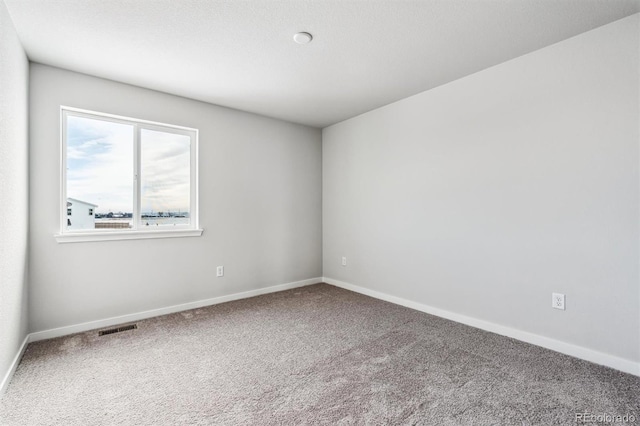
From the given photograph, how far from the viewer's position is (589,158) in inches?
88.7

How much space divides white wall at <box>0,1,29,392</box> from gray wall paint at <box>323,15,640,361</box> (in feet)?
10.9

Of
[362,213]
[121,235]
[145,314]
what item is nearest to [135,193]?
[121,235]

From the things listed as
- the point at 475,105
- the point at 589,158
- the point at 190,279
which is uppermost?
the point at 475,105

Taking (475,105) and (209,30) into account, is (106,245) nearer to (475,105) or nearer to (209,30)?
(209,30)

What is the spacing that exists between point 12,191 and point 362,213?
3337mm

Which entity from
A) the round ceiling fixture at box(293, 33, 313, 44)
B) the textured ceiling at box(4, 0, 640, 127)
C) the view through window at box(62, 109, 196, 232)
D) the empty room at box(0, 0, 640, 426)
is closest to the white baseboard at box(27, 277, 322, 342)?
the empty room at box(0, 0, 640, 426)

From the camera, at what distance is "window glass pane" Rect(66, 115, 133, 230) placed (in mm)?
2867

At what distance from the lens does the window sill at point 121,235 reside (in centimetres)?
276

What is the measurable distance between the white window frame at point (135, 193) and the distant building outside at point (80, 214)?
0.14 ft

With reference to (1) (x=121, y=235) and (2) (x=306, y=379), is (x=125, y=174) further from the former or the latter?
(2) (x=306, y=379)

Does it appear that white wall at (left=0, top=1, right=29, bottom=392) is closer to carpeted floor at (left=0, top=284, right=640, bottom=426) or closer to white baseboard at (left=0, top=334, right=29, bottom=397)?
white baseboard at (left=0, top=334, right=29, bottom=397)

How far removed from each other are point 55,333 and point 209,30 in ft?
9.37

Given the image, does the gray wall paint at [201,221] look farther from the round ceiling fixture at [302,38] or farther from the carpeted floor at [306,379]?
the round ceiling fixture at [302,38]

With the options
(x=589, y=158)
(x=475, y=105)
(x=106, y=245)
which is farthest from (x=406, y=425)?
(x=106, y=245)
